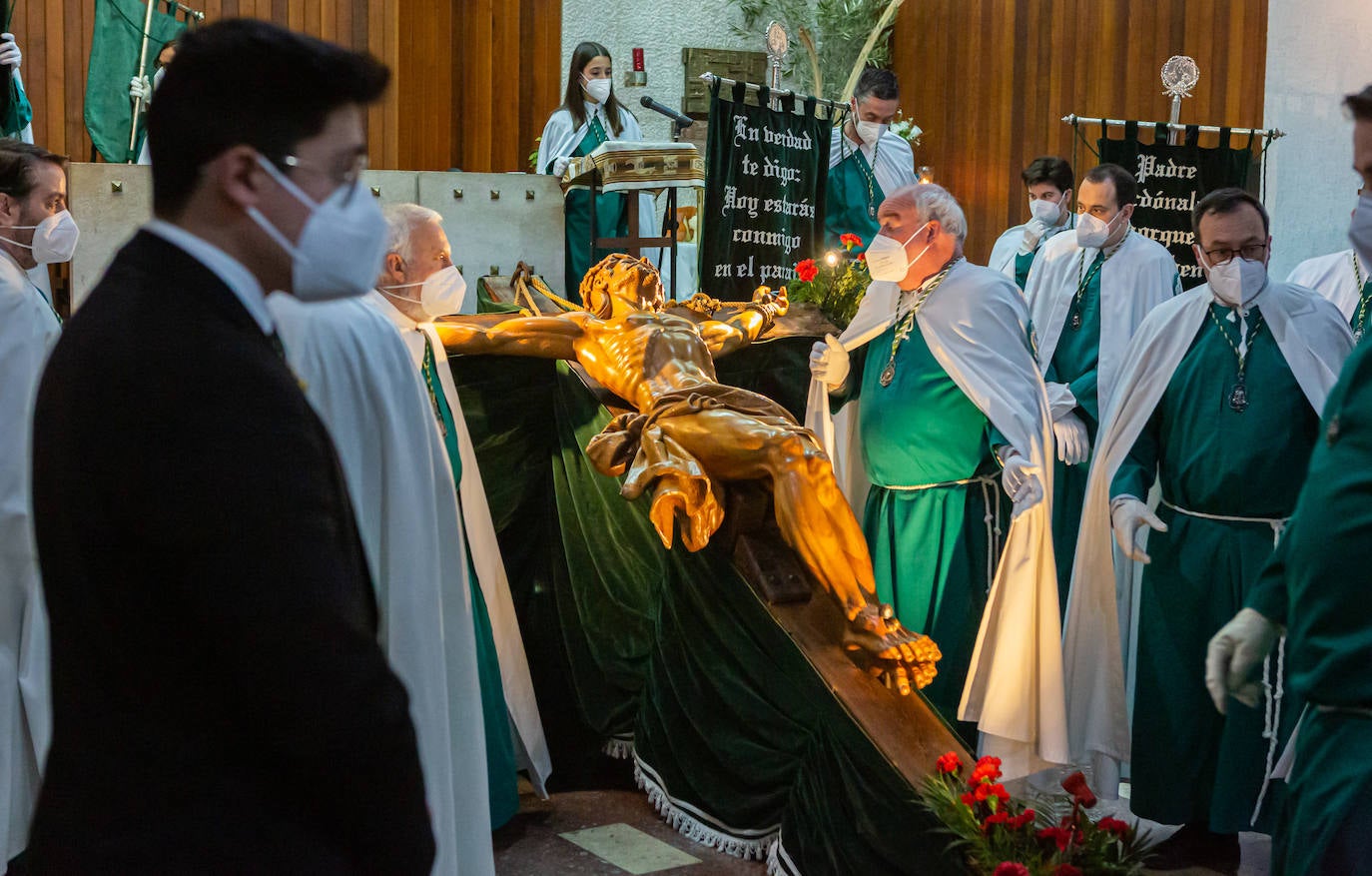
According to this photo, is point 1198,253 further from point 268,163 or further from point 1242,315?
point 268,163

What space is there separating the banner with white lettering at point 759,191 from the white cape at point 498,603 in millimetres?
1716

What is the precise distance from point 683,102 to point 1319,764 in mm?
10645

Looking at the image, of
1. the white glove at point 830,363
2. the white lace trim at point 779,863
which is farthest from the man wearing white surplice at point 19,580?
the white glove at point 830,363

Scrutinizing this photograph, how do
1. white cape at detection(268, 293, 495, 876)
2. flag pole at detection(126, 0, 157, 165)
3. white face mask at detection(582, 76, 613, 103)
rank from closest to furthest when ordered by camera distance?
white cape at detection(268, 293, 495, 876) < flag pole at detection(126, 0, 157, 165) < white face mask at detection(582, 76, 613, 103)

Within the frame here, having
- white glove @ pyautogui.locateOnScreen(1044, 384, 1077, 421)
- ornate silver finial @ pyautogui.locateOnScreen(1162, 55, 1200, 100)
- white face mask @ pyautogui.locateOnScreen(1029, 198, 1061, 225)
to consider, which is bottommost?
Result: white glove @ pyautogui.locateOnScreen(1044, 384, 1077, 421)

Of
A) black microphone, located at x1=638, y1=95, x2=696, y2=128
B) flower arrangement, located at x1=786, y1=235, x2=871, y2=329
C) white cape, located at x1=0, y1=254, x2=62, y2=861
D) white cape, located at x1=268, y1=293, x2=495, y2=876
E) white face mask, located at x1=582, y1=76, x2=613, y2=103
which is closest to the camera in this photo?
white cape, located at x1=268, y1=293, x2=495, y2=876

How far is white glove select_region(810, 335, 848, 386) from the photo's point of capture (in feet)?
16.0

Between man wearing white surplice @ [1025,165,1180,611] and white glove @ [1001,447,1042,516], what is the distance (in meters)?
1.61

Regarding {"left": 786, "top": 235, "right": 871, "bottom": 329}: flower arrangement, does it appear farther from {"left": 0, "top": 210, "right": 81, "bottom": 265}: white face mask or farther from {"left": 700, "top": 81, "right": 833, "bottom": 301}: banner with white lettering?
{"left": 0, "top": 210, "right": 81, "bottom": 265}: white face mask

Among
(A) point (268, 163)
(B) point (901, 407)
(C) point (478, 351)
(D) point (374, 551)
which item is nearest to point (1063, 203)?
(B) point (901, 407)

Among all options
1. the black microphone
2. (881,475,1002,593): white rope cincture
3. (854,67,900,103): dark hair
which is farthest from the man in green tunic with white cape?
(854,67,900,103): dark hair

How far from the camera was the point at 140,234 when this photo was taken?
1.36 meters

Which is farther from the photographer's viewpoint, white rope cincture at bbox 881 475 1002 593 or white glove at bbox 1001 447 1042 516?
white rope cincture at bbox 881 475 1002 593

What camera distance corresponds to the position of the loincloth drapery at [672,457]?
409cm
